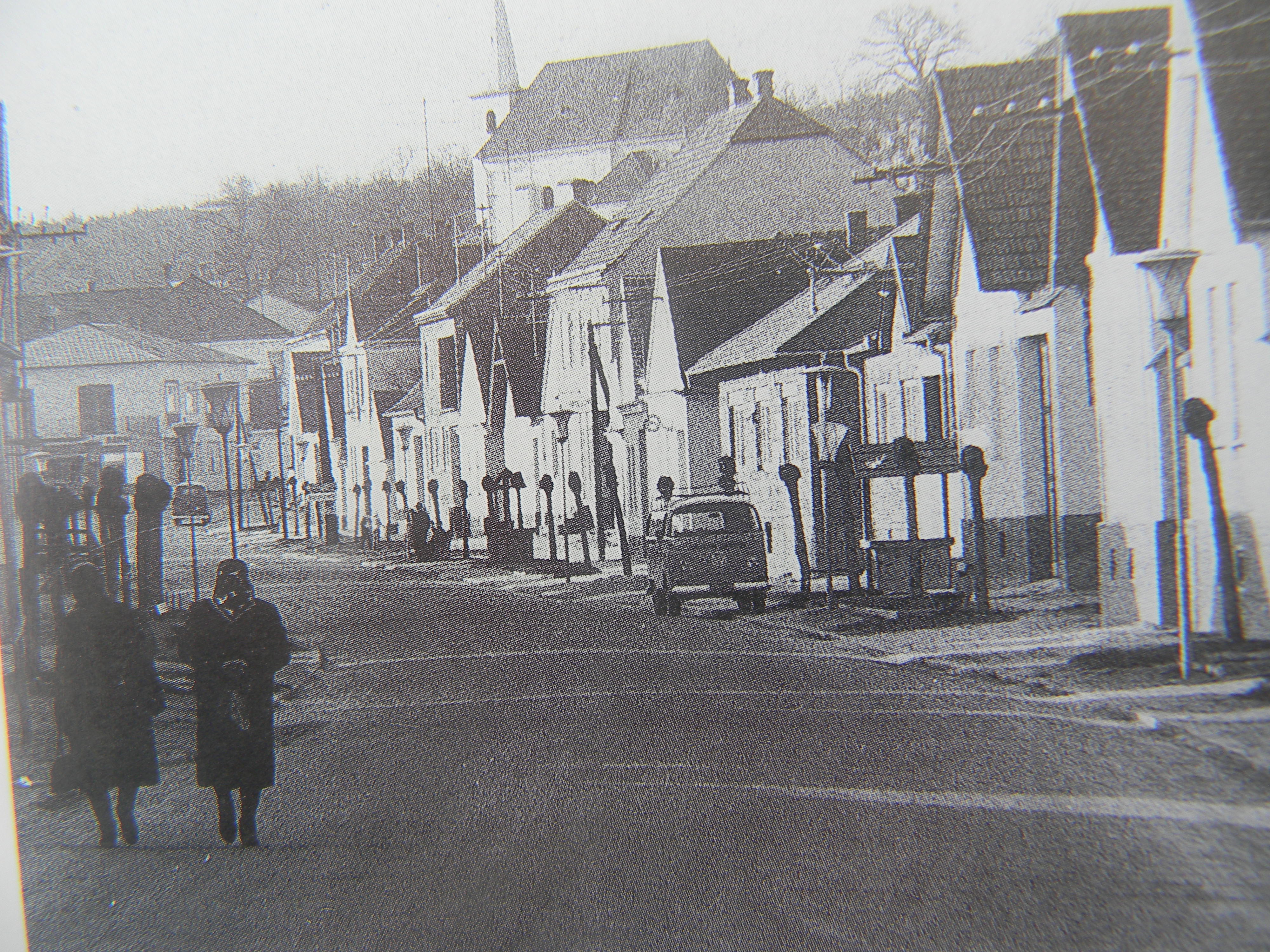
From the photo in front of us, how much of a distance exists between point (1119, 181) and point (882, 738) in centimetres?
201

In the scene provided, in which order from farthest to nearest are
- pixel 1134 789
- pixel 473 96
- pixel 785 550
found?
1. pixel 785 550
2. pixel 473 96
3. pixel 1134 789

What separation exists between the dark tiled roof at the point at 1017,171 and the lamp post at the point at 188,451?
314 cm

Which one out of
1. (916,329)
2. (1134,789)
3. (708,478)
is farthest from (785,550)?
(1134,789)

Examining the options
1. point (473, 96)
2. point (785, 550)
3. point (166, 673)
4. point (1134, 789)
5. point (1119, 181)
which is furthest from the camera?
point (785, 550)

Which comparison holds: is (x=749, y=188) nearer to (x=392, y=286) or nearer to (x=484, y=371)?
(x=392, y=286)

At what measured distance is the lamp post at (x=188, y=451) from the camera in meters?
4.74

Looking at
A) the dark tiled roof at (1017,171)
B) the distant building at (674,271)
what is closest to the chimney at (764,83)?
the distant building at (674,271)

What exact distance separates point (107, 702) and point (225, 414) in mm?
1211

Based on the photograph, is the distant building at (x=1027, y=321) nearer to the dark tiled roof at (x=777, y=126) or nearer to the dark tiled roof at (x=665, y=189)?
the dark tiled roof at (x=777, y=126)

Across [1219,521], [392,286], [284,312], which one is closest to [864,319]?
[1219,521]

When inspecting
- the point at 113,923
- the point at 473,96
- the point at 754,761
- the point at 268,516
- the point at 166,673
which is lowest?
the point at 113,923

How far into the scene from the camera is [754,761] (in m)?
4.24

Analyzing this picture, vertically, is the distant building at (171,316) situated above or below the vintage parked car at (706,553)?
above

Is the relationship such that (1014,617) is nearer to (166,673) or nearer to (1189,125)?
(1189,125)
